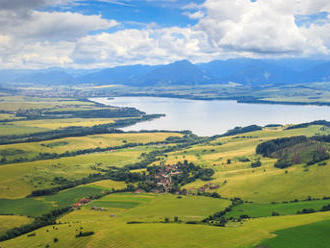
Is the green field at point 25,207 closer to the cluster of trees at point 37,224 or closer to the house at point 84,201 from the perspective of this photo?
the cluster of trees at point 37,224

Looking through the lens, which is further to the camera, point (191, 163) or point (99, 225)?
point (191, 163)

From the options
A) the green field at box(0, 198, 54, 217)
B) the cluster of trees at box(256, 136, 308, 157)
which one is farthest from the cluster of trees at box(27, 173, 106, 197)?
the cluster of trees at box(256, 136, 308, 157)

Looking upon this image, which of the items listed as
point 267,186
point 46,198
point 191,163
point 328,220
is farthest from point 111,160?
point 328,220

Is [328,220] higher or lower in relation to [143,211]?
higher

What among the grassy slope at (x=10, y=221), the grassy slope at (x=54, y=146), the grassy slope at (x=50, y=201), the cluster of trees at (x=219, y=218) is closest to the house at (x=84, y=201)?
the grassy slope at (x=50, y=201)

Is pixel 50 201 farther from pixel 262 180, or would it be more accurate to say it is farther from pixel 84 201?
pixel 262 180

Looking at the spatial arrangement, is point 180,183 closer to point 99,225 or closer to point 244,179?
point 244,179

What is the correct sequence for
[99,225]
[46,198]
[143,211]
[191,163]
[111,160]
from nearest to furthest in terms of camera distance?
[99,225] < [143,211] < [46,198] < [191,163] < [111,160]

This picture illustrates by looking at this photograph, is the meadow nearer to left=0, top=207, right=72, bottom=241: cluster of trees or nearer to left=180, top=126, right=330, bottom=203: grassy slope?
left=180, top=126, right=330, bottom=203: grassy slope
